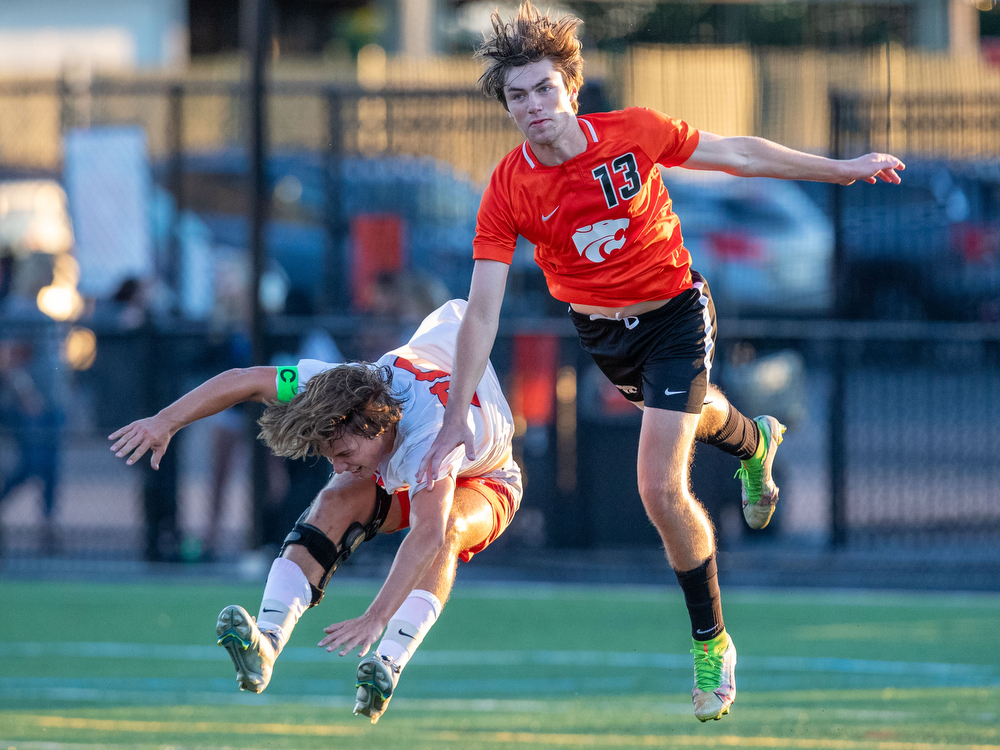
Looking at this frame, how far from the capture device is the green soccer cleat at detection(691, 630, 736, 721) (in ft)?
17.5

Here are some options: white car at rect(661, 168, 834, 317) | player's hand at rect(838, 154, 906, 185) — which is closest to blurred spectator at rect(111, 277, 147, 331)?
white car at rect(661, 168, 834, 317)

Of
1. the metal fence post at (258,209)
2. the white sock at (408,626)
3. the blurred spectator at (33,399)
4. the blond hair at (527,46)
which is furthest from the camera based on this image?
the blurred spectator at (33,399)

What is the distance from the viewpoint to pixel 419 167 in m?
10.9

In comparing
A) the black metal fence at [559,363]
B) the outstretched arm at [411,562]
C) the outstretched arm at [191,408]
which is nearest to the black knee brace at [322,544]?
the outstretched arm at [411,562]

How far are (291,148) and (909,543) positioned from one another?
7.31 metres

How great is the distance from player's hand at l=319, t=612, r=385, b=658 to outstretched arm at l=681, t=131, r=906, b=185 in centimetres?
223

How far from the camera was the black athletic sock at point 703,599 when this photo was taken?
545cm

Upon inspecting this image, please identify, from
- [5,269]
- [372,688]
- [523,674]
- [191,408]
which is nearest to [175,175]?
[5,269]

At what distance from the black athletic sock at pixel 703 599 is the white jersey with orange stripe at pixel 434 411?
2.87ft

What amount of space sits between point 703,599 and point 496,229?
5.79ft

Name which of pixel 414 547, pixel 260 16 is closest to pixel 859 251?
pixel 260 16

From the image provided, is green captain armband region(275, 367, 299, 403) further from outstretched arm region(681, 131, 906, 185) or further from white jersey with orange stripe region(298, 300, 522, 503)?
outstretched arm region(681, 131, 906, 185)

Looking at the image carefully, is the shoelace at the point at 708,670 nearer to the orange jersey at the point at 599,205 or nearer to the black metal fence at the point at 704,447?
the orange jersey at the point at 599,205

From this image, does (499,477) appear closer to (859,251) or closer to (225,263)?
(859,251)
